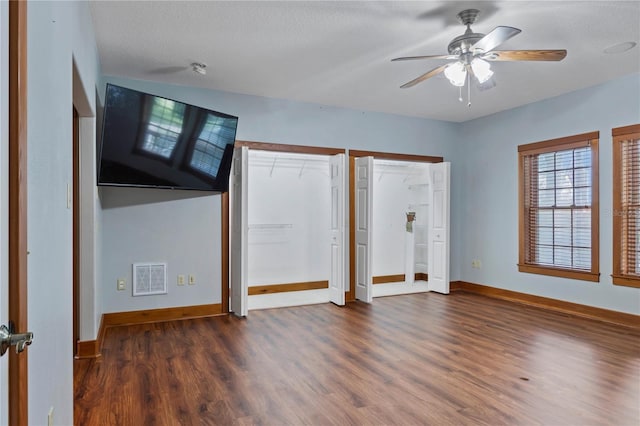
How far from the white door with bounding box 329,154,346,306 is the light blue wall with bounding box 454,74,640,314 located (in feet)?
7.22

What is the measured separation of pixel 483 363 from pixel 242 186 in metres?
3.07

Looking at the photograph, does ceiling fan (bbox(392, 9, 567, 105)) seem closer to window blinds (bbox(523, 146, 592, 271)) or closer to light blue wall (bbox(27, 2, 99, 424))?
light blue wall (bbox(27, 2, 99, 424))

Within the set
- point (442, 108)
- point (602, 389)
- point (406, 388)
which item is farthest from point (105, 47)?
point (602, 389)

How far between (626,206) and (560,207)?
2.54ft

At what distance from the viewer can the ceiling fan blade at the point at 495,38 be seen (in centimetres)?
254

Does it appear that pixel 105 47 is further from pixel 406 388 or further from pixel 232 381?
pixel 406 388

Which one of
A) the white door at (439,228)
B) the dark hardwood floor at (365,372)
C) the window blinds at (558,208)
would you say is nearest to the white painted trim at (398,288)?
the white door at (439,228)

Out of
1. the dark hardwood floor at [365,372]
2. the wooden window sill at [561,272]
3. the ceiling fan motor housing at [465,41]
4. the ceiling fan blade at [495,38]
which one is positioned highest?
the ceiling fan motor housing at [465,41]

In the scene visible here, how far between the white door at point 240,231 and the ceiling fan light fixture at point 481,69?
266cm

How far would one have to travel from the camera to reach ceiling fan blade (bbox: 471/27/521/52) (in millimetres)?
2541

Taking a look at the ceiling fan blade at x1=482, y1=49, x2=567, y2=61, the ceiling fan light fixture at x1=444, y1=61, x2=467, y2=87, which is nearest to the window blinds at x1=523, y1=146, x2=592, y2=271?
the ceiling fan blade at x1=482, y1=49, x2=567, y2=61

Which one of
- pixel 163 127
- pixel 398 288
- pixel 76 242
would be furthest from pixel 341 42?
pixel 398 288

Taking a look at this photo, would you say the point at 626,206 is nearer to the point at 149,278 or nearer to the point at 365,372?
the point at 365,372

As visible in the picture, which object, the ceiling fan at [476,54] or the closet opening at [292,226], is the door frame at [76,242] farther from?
the ceiling fan at [476,54]
